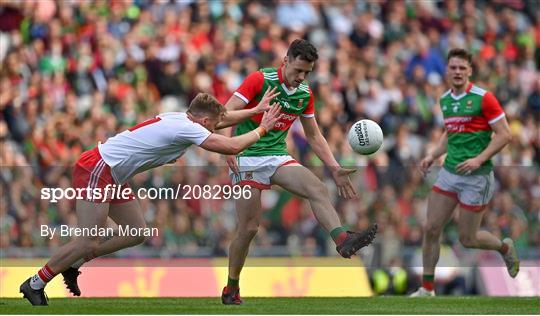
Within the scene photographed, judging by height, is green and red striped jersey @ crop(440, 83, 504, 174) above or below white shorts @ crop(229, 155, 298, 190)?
above

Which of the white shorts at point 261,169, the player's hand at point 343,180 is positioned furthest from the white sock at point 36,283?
the player's hand at point 343,180

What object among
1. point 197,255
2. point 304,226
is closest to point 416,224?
point 304,226

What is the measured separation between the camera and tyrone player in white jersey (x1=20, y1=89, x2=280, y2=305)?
12.2 metres

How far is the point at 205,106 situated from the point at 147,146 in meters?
0.62

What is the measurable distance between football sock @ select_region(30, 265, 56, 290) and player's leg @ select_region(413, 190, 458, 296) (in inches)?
179

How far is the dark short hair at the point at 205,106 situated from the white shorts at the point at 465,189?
3699 mm

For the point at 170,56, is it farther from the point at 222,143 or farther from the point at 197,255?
the point at 222,143

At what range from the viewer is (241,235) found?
43.9 ft

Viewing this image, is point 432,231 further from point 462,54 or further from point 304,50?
point 304,50

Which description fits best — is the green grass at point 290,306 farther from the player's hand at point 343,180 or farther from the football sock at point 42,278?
the player's hand at point 343,180

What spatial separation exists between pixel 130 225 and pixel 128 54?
957 centimetres

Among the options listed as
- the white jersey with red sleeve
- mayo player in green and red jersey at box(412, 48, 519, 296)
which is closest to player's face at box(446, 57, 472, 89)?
mayo player in green and red jersey at box(412, 48, 519, 296)

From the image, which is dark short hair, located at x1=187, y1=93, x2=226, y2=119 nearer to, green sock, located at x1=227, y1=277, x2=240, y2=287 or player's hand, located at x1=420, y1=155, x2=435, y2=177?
green sock, located at x1=227, y1=277, x2=240, y2=287

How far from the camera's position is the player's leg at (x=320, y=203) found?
1269 cm
